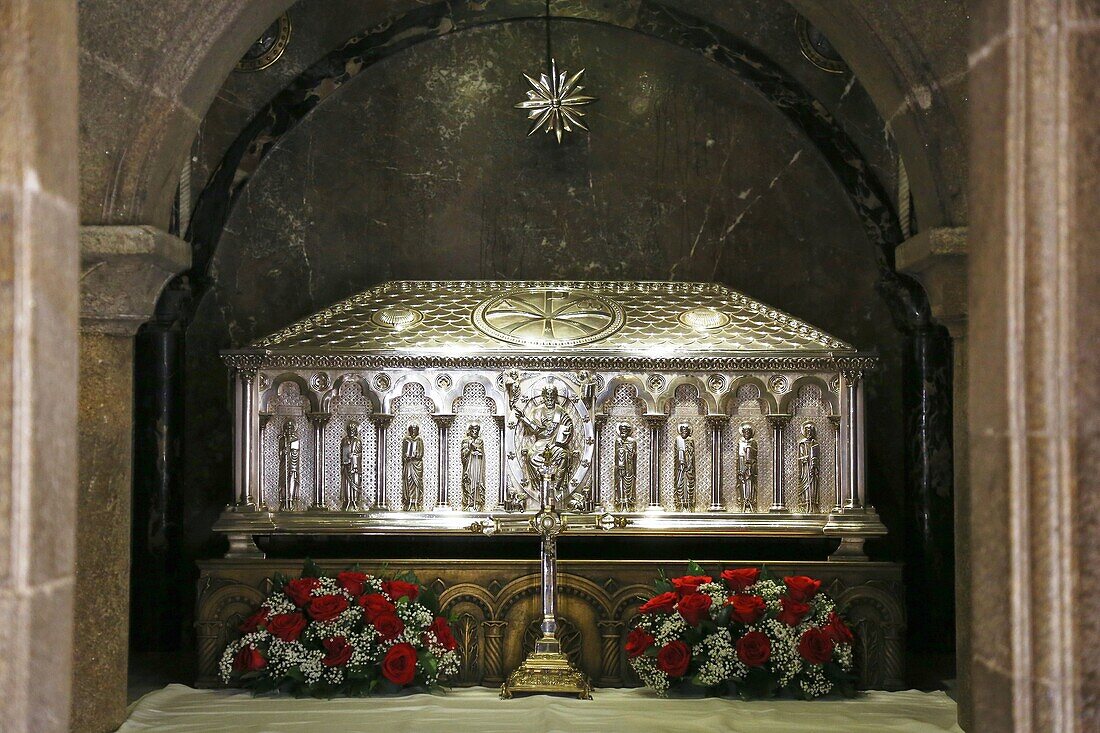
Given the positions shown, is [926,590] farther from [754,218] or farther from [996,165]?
[996,165]

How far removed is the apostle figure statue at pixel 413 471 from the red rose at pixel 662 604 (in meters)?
1.29

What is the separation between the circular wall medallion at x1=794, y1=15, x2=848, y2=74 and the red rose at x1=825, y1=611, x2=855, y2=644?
3.11 m

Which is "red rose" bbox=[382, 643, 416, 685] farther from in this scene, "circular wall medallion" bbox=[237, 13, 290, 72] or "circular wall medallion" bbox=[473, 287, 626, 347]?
"circular wall medallion" bbox=[237, 13, 290, 72]

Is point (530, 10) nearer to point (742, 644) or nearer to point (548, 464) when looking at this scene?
point (548, 464)

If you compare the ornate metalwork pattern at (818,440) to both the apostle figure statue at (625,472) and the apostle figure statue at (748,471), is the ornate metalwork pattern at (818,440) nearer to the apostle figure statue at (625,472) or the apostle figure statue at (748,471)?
the apostle figure statue at (748,471)

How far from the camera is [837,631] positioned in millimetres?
5656

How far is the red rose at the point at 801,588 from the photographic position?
18.8 feet

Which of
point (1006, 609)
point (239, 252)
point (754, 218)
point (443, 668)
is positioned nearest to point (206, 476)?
point (239, 252)

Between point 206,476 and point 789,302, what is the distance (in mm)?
3478

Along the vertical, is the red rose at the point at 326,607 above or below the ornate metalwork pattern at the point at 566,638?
above
